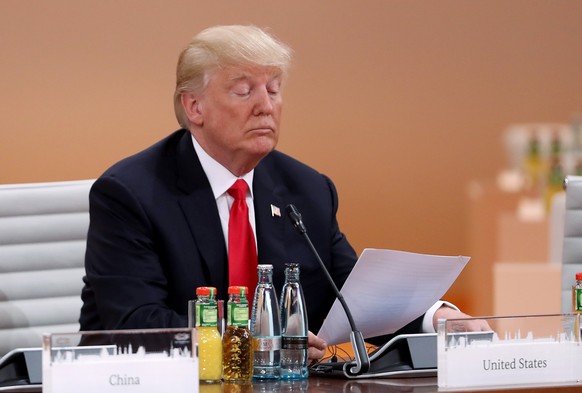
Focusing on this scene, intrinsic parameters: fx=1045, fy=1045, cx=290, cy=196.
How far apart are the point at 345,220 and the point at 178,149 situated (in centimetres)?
272

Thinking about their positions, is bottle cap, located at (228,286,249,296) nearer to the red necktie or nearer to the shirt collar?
the red necktie

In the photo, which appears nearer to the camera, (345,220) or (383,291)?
(383,291)

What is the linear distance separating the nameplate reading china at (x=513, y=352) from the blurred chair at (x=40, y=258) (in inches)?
49.5

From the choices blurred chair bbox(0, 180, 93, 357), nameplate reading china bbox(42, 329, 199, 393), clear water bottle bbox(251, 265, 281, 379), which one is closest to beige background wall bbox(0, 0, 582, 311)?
blurred chair bbox(0, 180, 93, 357)

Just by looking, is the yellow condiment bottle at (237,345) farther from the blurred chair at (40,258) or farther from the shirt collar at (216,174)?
the blurred chair at (40,258)

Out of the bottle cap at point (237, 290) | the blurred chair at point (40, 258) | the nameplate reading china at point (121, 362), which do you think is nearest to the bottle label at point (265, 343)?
the bottle cap at point (237, 290)

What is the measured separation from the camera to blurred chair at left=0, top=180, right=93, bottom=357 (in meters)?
2.54

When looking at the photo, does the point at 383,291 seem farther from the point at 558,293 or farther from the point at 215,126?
the point at 558,293

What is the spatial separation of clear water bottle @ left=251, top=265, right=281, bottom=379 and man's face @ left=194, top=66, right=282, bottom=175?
550 millimetres

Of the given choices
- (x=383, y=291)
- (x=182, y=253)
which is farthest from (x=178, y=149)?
(x=383, y=291)

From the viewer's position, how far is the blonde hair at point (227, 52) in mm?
2195

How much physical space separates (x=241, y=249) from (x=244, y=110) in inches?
11.7

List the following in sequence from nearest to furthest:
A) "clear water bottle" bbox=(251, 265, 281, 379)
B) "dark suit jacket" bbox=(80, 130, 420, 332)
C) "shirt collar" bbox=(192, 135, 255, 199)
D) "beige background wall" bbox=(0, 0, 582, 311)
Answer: "clear water bottle" bbox=(251, 265, 281, 379) < "dark suit jacket" bbox=(80, 130, 420, 332) < "shirt collar" bbox=(192, 135, 255, 199) < "beige background wall" bbox=(0, 0, 582, 311)

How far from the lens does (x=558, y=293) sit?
4.27 metres
